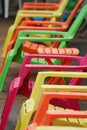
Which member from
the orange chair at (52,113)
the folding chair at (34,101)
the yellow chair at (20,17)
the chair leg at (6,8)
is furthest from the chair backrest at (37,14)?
the chair leg at (6,8)

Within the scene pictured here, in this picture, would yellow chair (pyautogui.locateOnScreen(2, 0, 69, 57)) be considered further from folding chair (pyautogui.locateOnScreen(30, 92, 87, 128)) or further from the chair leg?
the chair leg

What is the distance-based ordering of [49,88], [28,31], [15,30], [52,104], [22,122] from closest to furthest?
[49,88], [22,122], [52,104], [28,31], [15,30]

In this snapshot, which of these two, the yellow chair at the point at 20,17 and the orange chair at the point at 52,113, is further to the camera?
the yellow chair at the point at 20,17

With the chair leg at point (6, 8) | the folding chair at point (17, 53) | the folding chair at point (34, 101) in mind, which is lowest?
the chair leg at point (6, 8)

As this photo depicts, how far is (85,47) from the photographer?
6.02 metres

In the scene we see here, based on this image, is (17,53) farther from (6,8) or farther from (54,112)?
(6,8)

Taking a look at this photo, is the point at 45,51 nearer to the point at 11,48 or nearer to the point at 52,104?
the point at 11,48

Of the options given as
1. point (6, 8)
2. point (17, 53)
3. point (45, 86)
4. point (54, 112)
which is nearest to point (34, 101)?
point (45, 86)

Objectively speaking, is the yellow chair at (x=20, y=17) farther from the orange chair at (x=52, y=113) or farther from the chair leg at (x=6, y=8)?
the chair leg at (x=6, y=8)

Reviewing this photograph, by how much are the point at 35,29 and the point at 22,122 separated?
2152mm

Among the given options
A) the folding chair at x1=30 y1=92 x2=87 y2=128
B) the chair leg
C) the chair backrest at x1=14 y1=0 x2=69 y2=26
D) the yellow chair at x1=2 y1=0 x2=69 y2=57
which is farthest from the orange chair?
the chair leg

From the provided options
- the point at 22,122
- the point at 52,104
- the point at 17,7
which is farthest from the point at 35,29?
the point at 17,7

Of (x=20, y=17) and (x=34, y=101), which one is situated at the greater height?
(x=34, y=101)

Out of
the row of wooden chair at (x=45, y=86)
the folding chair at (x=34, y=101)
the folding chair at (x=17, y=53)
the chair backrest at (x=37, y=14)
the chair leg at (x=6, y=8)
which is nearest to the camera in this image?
the row of wooden chair at (x=45, y=86)
